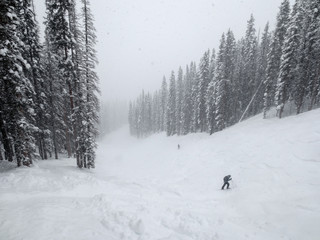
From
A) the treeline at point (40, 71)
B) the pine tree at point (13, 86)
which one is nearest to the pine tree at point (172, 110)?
the treeline at point (40, 71)

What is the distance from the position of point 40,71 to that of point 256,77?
4331 cm

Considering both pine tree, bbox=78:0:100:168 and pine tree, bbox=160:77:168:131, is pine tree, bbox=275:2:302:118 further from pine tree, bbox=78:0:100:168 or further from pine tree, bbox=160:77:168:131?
pine tree, bbox=160:77:168:131

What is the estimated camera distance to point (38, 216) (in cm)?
752

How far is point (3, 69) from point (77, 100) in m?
5.64

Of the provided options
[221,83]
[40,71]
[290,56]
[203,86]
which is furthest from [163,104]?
[40,71]

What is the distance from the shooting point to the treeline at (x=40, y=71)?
39.1 ft

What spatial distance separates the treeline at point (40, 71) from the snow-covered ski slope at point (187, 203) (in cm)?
339

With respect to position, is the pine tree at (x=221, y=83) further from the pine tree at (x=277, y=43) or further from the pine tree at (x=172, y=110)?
the pine tree at (x=172, y=110)

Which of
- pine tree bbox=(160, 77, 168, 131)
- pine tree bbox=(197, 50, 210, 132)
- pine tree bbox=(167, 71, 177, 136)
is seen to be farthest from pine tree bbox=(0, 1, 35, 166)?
pine tree bbox=(160, 77, 168, 131)

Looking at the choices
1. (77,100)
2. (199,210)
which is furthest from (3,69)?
(199,210)

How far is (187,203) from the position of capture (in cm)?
1153

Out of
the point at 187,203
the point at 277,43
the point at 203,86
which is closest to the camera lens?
the point at 187,203

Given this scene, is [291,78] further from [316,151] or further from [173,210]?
[173,210]

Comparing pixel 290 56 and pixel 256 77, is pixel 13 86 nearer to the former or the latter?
pixel 290 56
